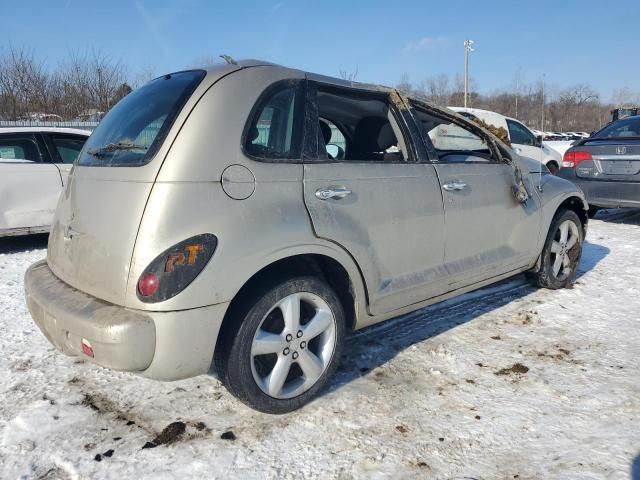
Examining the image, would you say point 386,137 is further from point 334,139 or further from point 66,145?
→ point 66,145

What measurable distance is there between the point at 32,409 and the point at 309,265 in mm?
1604

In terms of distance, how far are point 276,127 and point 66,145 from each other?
4.76 meters

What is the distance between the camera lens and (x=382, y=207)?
112 inches

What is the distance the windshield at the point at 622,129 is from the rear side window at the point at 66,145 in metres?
7.30

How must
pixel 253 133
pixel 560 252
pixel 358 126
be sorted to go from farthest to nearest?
pixel 560 252, pixel 358 126, pixel 253 133

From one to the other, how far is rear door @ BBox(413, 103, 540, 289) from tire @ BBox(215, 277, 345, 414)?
1.07m

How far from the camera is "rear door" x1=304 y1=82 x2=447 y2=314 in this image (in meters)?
2.63

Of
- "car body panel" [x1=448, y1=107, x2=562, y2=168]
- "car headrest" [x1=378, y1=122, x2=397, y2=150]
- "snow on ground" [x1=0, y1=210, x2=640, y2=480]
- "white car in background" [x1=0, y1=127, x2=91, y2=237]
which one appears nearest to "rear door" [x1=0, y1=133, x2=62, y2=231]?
"white car in background" [x1=0, y1=127, x2=91, y2=237]

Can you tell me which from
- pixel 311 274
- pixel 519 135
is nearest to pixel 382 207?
pixel 311 274

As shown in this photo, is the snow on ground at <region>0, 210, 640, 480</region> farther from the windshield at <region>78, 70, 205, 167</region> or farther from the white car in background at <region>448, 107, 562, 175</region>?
the white car in background at <region>448, 107, 562, 175</region>

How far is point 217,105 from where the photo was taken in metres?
2.38

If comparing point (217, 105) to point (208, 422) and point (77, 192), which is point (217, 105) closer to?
point (77, 192)

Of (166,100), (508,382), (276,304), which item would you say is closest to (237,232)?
(276,304)

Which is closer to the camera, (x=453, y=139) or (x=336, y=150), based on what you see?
(x=336, y=150)
